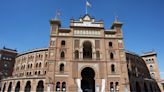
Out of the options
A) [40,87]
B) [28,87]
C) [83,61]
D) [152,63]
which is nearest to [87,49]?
[83,61]

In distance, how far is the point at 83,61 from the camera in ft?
120

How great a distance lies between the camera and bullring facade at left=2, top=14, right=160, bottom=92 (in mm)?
34906

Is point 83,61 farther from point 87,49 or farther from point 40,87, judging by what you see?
point 40,87

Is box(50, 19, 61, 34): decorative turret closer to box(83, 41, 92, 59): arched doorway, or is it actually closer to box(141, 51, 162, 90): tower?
box(83, 41, 92, 59): arched doorway

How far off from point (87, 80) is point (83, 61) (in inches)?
212

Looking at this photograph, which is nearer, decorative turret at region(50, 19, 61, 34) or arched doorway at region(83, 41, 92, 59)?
decorative turret at region(50, 19, 61, 34)

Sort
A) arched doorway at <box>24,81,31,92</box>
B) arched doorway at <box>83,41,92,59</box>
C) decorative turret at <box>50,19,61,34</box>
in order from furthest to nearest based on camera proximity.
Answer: arched doorway at <box>24,81,31,92</box> → arched doorway at <box>83,41,92,59</box> → decorative turret at <box>50,19,61,34</box>

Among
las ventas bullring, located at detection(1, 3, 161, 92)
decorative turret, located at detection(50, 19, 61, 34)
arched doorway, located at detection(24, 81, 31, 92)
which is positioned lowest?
arched doorway, located at detection(24, 81, 31, 92)

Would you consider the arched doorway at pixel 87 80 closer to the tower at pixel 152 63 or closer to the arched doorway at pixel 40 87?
the arched doorway at pixel 40 87

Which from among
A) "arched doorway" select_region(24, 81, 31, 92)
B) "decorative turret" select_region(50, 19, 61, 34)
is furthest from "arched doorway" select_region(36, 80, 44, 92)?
"decorative turret" select_region(50, 19, 61, 34)

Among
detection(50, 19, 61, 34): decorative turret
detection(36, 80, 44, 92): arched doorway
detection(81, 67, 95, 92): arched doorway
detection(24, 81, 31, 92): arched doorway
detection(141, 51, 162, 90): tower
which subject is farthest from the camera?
detection(141, 51, 162, 90): tower

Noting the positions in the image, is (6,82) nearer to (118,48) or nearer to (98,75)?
(98,75)

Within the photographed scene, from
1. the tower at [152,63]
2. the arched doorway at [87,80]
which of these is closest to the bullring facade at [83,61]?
the arched doorway at [87,80]

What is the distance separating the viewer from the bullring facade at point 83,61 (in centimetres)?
3491
